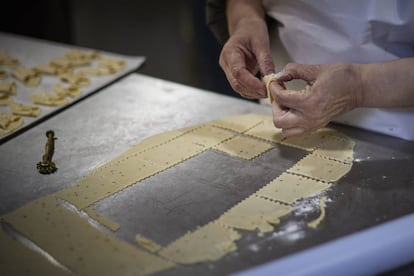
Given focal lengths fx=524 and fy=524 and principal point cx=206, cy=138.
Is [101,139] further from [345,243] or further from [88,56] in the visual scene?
[345,243]

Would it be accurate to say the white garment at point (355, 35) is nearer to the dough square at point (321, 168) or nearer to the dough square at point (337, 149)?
the dough square at point (337, 149)

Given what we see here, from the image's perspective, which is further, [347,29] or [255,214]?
[347,29]

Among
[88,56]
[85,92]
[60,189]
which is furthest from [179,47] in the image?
[60,189]

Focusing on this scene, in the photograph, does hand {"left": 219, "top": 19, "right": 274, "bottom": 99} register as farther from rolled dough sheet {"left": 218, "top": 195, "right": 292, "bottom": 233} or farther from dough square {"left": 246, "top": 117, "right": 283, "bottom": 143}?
rolled dough sheet {"left": 218, "top": 195, "right": 292, "bottom": 233}

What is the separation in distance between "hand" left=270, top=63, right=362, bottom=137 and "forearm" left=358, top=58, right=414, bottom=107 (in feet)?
0.05

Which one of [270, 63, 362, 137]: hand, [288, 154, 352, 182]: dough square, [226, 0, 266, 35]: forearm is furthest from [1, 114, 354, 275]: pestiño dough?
[226, 0, 266, 35]: forearm

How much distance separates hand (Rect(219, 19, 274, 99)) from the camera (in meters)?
1.23

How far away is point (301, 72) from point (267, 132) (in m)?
0.22

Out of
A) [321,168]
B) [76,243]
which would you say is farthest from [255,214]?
[76,243]

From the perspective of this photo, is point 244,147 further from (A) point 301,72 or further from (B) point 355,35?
(B) point 355,35

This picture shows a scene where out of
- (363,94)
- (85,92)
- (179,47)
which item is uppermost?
(363,94)

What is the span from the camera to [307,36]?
4.19ft

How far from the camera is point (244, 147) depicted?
123cm

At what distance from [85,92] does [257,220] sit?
0.83 meters
